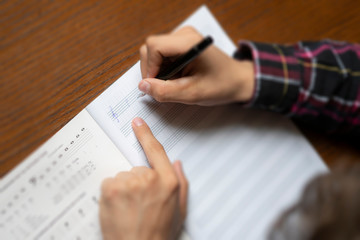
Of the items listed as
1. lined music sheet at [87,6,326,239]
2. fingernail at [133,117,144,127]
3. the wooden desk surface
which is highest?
the wooden desk surface

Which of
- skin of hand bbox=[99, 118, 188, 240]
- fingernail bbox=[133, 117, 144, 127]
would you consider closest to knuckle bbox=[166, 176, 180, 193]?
skin of hand bbox=[99, 118, 188, 240]

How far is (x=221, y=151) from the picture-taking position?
48 centimetres

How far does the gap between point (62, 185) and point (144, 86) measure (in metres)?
0.21

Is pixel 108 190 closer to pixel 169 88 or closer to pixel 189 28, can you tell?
pixel 169 88

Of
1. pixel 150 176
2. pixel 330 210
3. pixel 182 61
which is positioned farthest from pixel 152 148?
pixel 330 210

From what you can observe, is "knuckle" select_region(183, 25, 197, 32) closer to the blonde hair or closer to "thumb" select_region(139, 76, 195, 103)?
"thumb" select_region(139, 76, 195, 103)

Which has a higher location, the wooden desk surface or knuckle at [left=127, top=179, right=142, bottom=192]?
the wooden desk surface

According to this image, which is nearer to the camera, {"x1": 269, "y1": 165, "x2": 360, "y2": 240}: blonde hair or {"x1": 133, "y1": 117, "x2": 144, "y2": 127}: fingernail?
{"x1": 269, "y1": 165, "x2": 360, "y2": 240}: blonde hair

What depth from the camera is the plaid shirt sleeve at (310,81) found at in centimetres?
43

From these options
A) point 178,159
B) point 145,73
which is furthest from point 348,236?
point 145,73

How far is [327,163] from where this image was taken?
50 cm

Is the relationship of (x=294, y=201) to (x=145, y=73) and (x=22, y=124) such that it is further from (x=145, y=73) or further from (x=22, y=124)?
(x=22, y=124)

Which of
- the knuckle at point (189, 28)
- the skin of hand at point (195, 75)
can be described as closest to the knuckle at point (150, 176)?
the skin of hand at point (195, 75)

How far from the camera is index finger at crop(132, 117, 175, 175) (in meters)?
0.44
